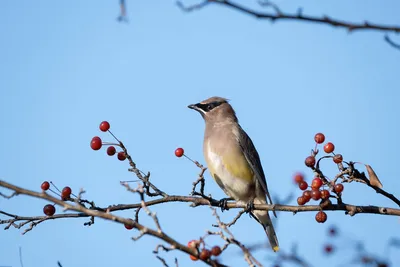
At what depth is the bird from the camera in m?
6.11

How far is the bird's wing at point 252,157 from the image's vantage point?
619 centimetres

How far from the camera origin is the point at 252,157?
21.0 ft

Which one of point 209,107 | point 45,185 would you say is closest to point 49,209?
point 45,185

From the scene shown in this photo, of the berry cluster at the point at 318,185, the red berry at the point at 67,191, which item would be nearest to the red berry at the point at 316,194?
the berry cluster at the point at 318,185

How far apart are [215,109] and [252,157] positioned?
2.56ft

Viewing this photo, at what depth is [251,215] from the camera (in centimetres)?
584

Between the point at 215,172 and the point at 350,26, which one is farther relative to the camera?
the point at 215,172

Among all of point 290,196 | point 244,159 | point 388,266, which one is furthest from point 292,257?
point 244,159

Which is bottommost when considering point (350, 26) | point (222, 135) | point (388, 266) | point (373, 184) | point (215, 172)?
point (388, 266)

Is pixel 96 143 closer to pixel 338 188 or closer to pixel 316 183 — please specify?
pixel 316 183

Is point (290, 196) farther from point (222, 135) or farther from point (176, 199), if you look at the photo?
point (222, 135)

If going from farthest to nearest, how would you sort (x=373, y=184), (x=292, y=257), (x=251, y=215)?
(x=251, y=215) → (x=373, y=184) → (x=292, y=257)

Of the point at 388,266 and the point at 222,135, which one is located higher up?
the point at 222,135

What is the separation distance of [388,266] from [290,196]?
5.46 ft
